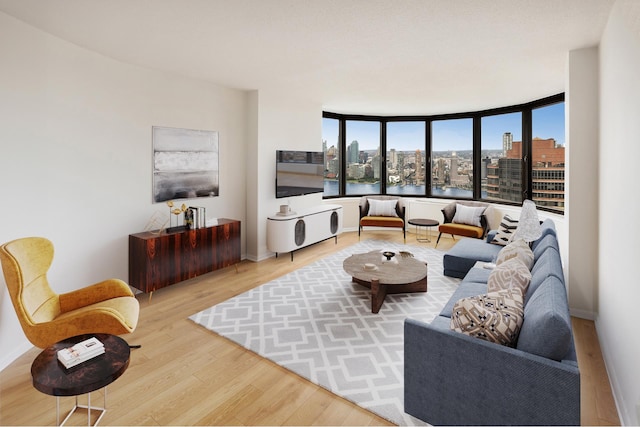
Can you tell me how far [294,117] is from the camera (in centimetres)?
591

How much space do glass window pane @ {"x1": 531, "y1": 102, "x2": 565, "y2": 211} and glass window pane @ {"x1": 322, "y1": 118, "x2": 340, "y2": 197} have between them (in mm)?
3867

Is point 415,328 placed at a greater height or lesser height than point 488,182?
lesser

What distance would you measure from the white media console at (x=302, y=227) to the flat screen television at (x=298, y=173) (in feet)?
1.27

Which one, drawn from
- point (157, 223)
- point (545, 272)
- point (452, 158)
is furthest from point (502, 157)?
point (157, 223)

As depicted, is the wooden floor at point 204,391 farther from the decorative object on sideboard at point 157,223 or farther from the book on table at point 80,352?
the decorative object on sideboard at point 157,223

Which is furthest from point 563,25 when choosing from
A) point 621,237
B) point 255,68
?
point 255,68

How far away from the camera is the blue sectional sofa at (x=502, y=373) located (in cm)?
155

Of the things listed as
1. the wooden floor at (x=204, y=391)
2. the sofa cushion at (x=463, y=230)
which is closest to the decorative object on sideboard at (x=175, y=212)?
the wooden floor at (x=204, y=391)

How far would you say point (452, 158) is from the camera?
771 centimetres

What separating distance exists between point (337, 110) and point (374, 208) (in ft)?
7.38

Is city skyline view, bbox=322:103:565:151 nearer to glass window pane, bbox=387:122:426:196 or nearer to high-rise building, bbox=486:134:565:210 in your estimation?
glass window pane, bbox=387:122:426:196

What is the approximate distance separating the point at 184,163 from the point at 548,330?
4.28 metres

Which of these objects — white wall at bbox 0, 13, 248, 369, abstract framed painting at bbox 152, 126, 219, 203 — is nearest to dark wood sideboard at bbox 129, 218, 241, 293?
white wall at bbox 0, 13, 248, 369

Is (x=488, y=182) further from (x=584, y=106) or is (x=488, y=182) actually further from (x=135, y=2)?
(x=135, y=2)
